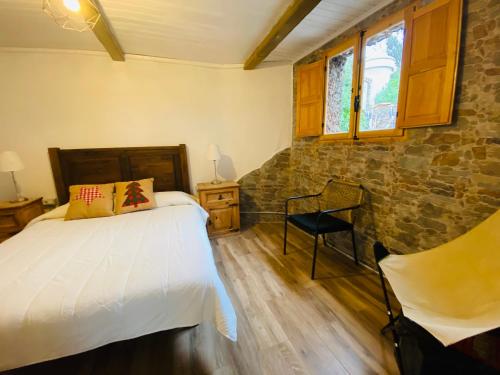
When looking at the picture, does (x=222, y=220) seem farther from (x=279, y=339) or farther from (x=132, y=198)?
(x=279, y=339)

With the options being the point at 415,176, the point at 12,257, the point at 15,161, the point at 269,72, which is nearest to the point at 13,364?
the point at 12,257

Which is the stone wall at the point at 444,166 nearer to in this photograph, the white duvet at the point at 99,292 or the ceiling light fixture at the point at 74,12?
the white duvet at the point at 99,292

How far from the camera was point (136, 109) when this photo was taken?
2807 mm

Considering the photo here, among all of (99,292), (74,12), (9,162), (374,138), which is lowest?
(99,292)

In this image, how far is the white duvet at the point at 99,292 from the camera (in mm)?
961

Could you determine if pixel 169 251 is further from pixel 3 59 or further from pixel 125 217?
pixel 3 59

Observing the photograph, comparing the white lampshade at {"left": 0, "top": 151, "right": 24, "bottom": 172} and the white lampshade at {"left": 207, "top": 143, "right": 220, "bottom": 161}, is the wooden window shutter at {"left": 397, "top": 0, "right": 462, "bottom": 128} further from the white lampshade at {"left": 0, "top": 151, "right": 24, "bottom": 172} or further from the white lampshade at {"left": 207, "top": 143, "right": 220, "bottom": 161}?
the white lampshade at {"left": 0, "top": 151, "right": 24, "bottom": 172}

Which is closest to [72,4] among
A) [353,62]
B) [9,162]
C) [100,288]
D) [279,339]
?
[9,162]

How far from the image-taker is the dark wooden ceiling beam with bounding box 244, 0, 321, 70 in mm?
1724

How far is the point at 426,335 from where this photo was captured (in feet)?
3.34

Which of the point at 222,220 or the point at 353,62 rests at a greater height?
the point at 353,62

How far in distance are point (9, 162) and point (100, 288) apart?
2.26 m

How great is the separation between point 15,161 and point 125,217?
1401 millimetres

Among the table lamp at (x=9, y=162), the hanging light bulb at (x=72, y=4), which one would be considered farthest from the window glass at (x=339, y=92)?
the table lamp at (x=9, y=162)
